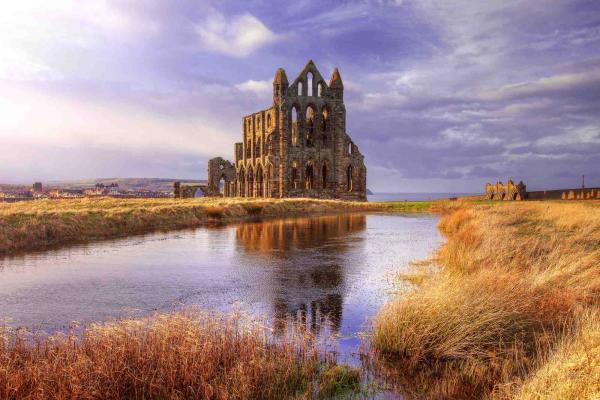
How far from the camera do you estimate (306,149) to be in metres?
73.6

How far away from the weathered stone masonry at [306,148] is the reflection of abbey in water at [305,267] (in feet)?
131

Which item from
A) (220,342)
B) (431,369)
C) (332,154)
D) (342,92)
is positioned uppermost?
(342,92)

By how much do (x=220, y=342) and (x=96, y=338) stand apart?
1.87 metres

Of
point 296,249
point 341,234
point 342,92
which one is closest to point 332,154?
point 342,92

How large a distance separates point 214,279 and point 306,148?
60.0 m

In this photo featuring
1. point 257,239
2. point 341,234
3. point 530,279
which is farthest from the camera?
point 341,234

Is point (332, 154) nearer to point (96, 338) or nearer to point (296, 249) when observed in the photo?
point (296, 249)

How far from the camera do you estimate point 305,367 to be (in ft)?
23.0

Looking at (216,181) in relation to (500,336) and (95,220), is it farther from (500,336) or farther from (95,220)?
(500,336)

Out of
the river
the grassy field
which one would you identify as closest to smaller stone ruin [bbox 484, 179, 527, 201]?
the river

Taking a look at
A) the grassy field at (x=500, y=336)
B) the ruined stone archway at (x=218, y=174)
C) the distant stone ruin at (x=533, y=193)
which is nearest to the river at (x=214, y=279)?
the grassy field at (x=500, y=336)

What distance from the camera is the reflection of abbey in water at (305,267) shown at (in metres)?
10.8

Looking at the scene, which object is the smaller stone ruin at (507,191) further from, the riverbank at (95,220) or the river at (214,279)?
the river at (214,279)

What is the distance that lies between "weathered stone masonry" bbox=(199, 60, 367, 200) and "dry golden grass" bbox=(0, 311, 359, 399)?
2460 inches
